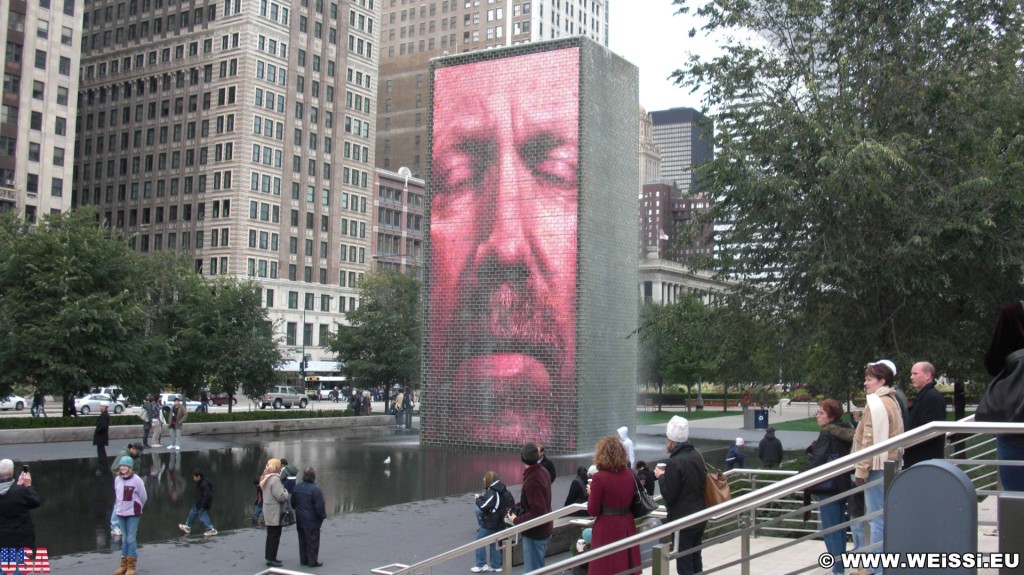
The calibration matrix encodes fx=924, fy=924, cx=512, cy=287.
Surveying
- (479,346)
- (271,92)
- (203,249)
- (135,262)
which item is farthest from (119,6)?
(479,346)

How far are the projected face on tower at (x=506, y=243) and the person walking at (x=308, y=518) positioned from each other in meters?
18.6

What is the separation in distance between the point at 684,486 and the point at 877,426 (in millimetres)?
1923

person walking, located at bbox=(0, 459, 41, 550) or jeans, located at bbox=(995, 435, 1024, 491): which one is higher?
jeans, located at bbox=(995, 435, 1024, 491)

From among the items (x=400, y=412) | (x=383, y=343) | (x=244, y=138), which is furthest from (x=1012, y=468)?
(x=244, y=138)

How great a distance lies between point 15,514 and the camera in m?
11.1

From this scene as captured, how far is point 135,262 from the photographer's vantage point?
129 ft

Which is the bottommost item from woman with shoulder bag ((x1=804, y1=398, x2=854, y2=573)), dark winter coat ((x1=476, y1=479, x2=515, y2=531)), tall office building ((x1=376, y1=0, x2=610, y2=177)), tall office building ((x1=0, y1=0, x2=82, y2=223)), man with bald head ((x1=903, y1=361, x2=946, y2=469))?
dark winter coat ((x1=476, y1=479, x2=515, y2=531))

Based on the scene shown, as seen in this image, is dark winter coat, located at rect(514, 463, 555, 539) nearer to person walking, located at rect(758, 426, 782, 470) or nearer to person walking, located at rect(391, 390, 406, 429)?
person walking, located at rect(758, 426, 782, 470)

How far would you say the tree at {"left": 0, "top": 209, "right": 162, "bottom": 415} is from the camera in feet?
112

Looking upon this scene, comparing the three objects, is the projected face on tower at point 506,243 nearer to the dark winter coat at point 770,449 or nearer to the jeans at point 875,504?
the dark winter coat at point 770,449

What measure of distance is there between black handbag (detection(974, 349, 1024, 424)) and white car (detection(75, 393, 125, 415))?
56.4 metres

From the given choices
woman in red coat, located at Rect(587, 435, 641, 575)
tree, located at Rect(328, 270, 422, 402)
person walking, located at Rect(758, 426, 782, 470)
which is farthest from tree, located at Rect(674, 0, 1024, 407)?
tree, located at Rect(328, 270, 422, 402)

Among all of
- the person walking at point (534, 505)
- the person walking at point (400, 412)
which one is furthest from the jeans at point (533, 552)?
the person walking at point (400, 412)

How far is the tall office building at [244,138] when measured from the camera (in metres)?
92.8
